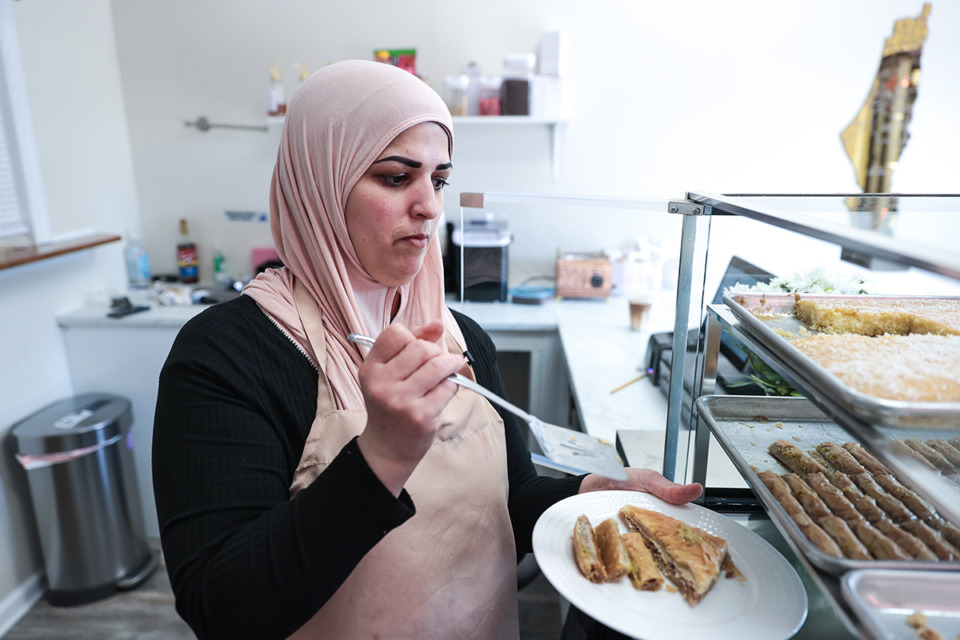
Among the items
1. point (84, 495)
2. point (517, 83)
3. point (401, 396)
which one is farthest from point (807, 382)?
point (84, 495)

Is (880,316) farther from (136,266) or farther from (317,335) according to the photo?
(136,266)

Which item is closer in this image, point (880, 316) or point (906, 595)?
point (906, 595)

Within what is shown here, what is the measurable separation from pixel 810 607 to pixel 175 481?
35.3 inches

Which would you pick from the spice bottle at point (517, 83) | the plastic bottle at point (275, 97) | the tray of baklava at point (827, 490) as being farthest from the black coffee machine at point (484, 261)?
the tray of baklava at point (827, 490)

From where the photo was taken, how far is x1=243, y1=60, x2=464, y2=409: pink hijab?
99cm

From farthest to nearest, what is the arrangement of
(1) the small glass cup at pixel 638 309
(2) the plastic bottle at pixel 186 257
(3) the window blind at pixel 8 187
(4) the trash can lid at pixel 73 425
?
1. (2) the plastic bottle at pixel 186 257
2. (1) the small glass cup at pixel 638 309
3. (3) the window blind at pixel 8 187
4. (4) the trash can lid at pixel 73 425

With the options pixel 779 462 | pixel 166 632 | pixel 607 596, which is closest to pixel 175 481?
pixel 607 596

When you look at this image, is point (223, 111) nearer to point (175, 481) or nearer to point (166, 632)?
point (166, 632)

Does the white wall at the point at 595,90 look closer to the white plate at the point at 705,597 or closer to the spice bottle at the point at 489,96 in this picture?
the spice bottle at the point at 489,96

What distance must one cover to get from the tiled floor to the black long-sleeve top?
1638 millimetres

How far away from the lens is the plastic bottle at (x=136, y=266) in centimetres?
308

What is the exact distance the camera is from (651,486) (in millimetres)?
972

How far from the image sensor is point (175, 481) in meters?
0.81

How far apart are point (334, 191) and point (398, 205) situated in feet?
0.35
